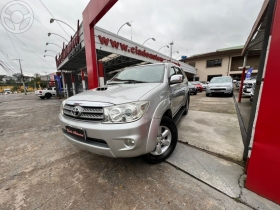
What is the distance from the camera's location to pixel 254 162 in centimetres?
154

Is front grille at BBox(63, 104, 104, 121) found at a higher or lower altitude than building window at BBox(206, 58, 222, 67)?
lower

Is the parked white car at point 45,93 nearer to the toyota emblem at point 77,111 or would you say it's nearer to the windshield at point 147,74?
the windshield at point 147,74

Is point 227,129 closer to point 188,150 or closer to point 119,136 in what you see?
point 188,150

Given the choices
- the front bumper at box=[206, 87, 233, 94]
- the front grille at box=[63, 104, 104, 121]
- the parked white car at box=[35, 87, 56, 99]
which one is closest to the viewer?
the front grille at box=[63, 104, 104, 121]

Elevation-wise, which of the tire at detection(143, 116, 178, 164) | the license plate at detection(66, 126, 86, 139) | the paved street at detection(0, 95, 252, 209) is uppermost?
the license plate at detection(66, 126, 86, 139)

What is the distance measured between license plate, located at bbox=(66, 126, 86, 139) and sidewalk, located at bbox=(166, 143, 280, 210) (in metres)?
1.44

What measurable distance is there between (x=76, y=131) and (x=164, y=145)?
4.58 feet

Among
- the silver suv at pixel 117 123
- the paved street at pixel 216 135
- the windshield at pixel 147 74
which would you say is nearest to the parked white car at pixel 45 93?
the windshield at pixel 147 74

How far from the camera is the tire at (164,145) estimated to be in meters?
2.03

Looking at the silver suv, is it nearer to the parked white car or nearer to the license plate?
the license plate

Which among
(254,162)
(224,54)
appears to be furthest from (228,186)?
(224,54)

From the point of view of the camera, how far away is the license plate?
5.60 feet

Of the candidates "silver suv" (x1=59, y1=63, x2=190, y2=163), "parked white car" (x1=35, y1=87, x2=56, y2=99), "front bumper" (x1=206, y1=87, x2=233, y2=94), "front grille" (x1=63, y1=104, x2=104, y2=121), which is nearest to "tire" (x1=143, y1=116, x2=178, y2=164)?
"silver suv" (x1=59, y1=63, x2=190, y2=163)

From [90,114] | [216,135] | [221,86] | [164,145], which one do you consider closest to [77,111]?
[90,114]
